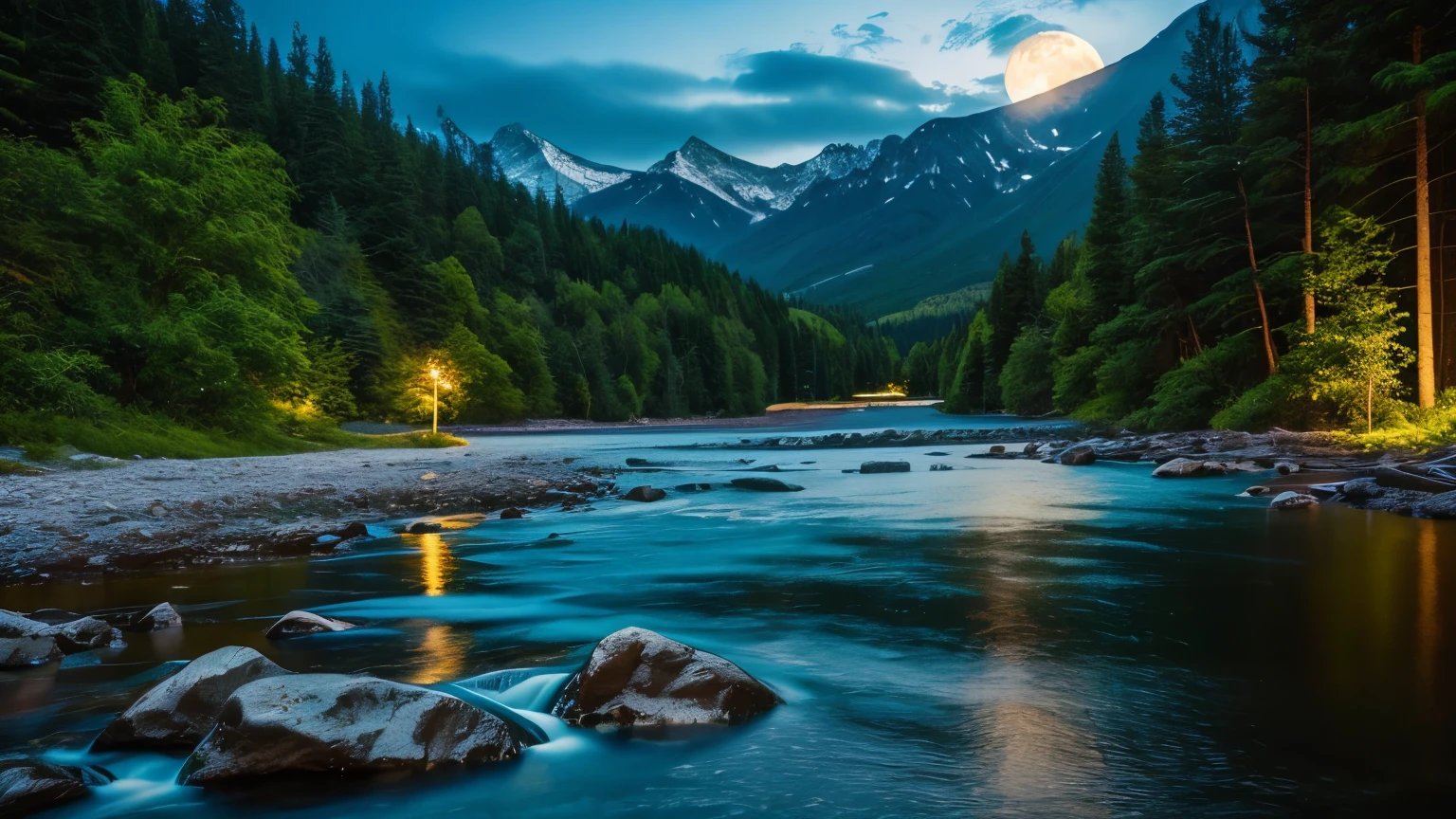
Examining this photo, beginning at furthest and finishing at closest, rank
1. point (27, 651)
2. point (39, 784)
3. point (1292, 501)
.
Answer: point (1292, 501)
point (27, 651)
point (39, 784)

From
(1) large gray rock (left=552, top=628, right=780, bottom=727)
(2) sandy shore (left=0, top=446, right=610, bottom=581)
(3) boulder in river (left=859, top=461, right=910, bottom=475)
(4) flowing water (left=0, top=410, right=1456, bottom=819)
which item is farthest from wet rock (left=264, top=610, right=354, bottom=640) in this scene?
(3) boulder in river (left=859, top=461, right=910, bottom=475)

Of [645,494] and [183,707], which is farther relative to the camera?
[645,494]

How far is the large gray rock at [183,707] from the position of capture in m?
5.41

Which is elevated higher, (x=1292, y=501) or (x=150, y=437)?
(x=150, y=437)

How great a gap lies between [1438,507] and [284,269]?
35.2m

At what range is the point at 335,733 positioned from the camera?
498cm

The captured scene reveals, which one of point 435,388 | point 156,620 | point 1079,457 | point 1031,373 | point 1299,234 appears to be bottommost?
point 156,620

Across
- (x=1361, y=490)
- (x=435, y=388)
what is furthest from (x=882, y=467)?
(x=435, y=388)

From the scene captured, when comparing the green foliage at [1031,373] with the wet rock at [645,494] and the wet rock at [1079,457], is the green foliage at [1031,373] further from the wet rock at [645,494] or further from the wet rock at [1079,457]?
the wet rock at [645,494]

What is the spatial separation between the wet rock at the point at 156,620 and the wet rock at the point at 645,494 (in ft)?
43.4

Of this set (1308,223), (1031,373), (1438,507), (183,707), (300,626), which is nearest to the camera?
(183,707)

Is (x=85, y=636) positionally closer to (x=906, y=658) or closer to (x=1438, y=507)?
(x=906, y=658)

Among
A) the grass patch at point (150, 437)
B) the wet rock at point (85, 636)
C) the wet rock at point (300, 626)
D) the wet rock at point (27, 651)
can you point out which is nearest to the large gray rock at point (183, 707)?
the wet rock at point (300, 626)

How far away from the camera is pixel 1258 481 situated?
20.8 meters
